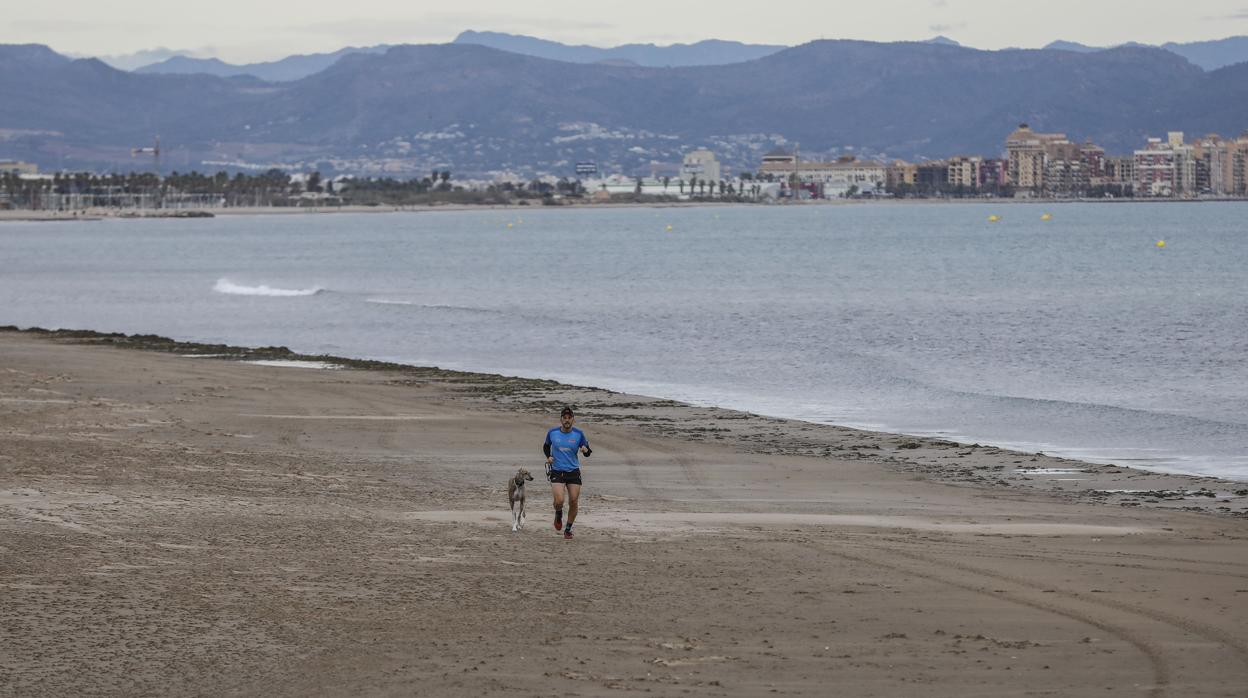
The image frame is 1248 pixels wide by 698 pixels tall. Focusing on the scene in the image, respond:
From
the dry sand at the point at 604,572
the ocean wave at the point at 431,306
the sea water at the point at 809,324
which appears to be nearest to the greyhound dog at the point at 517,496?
the dry sand at the point at 604,572

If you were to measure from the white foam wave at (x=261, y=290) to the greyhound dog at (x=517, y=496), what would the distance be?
6887 centimetres

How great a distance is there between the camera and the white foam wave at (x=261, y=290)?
86281 mm

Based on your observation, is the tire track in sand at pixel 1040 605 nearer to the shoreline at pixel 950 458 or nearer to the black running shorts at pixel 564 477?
the black running shorts at pixel 564 477

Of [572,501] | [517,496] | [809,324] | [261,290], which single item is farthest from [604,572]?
[261,290]

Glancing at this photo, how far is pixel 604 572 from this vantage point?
15.9 m

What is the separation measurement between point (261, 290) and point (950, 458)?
67.2 meters

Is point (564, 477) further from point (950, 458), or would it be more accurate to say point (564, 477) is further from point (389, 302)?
point (389, 302)

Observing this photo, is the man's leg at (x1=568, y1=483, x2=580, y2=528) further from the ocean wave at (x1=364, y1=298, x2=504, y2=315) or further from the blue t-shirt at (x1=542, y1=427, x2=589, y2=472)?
the ocean wave at (x1=364, y1=298, x2=504, y2=315)

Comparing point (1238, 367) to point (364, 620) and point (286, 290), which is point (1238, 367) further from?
point (286, 290)

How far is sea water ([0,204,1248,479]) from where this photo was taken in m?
35.0

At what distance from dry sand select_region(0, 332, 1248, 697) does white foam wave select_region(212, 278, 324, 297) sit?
59.6 metres

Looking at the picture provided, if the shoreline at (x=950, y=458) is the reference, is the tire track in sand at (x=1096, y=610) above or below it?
above

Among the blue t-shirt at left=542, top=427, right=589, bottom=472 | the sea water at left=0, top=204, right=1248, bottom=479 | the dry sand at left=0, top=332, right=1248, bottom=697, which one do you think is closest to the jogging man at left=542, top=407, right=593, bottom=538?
the blue t-shirt at left=542, top=427, right=589, bottom=472

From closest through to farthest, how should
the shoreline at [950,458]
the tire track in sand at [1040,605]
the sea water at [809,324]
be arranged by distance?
the tire track in sand at [1040,605]
the shoreline at [950,458]
the sea water at [809,324]
